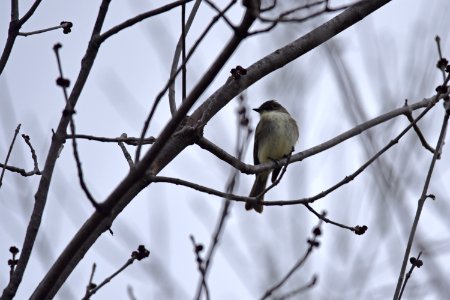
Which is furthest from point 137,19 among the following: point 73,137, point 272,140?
point 272,140

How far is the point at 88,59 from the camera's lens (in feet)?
8.18

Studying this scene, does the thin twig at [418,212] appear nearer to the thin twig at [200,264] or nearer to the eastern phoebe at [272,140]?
the thin twig at [200,264]

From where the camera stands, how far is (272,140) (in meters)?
7.26

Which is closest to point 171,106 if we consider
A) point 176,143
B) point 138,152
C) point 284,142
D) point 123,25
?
point 176,143

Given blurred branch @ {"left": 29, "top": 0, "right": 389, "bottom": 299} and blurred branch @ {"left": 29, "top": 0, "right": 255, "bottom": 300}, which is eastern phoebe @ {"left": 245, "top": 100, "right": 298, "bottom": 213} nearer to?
blurred branch @ {"left": 29, "top": 0, "right": 389, "bottom": 299}

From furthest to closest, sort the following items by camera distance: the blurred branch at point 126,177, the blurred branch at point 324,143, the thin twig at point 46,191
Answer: the blurred branch at point 324,143 < the thin twig at point 46,191 < the blurred branch at point 126,177

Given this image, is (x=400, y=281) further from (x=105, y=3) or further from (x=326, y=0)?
(x=105, y=3)

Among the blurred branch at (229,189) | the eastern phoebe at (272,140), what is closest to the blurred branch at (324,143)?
the blurred branch at (229,189)

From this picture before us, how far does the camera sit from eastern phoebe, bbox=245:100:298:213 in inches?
283

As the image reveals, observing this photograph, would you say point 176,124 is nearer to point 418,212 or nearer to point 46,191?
point 46,191

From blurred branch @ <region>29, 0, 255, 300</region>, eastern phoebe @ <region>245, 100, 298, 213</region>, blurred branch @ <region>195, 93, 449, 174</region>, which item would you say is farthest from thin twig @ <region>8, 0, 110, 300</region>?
eastern phoebe @ <region>245, 100, 298, 213</region>

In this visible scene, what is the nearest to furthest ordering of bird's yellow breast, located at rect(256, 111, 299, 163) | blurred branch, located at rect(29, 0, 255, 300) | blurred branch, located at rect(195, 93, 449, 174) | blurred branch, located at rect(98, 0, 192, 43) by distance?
blurred branch, located at rect(29, 0, 255, 300) → blurred branch, located at rect(98, 0, 192, 43) → blurred branch, located at rect(195, 93, 449, 174) → bird's yellow breast, located at rect(256, 111, 299, 163)

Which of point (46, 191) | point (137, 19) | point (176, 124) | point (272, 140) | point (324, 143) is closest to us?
point (176, 124)

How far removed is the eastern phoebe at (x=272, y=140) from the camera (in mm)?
7191
